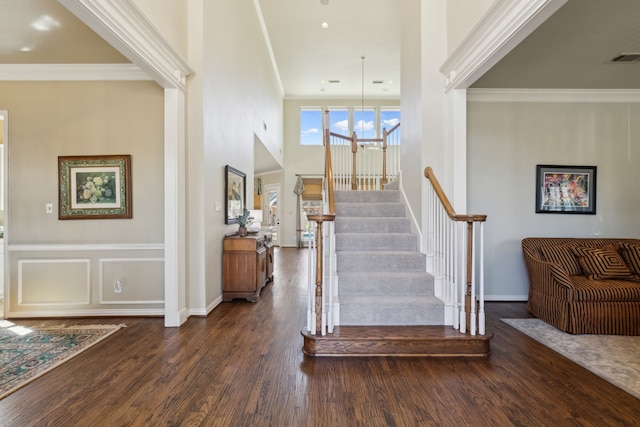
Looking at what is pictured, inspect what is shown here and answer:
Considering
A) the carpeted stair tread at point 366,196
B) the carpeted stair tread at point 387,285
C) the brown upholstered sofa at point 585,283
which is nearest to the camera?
the brown upholstered sofa at point 585,283

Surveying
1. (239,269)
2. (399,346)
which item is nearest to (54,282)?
(239,269)

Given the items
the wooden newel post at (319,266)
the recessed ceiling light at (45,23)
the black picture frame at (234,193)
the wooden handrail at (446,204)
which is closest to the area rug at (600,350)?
the wooden handrail at (446,204)

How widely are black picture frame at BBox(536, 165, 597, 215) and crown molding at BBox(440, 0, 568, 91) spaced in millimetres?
2095

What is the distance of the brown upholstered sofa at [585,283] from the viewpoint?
10.3ft

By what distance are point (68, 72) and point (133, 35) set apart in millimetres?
1853

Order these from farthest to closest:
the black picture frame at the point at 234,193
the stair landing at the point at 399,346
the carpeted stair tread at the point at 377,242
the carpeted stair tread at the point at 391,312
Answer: the black picture frame at the point at 234,193
the carpeted stair tread at the point at 377,242
the carpeted stair tread at the point at 391,312
the stair landing at the point at 399,346

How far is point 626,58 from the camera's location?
3453 mm

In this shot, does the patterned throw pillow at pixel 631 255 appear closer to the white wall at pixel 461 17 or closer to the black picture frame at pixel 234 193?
the white wall at pixel 461 17

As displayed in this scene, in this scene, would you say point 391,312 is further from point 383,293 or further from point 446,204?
point 446,204

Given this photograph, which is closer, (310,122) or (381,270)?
(381,270)

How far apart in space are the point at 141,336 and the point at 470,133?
183 inches

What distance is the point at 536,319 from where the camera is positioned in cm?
362

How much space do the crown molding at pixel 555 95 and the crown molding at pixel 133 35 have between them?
3741mm

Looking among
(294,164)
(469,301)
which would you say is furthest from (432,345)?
(294,164)
